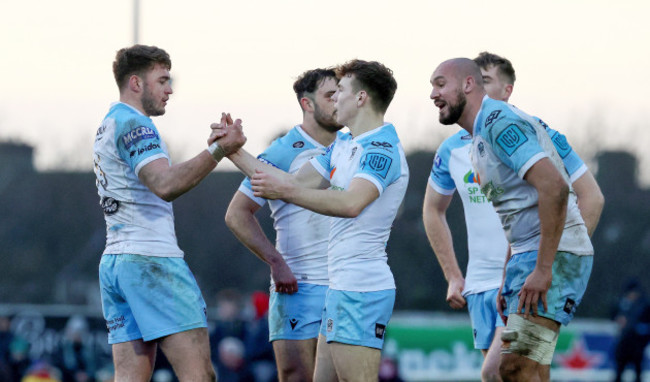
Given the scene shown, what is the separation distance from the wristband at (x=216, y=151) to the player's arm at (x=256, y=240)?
103cm

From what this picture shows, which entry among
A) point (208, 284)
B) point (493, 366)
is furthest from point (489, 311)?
point (208, 284)

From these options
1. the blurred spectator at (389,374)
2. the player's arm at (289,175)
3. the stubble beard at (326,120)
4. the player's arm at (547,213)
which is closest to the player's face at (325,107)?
the stubble beard at (326,120)

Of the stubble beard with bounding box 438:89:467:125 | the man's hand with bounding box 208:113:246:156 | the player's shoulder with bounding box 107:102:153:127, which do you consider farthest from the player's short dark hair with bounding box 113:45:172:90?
the stubble beard with bounding box 438:89:467:125

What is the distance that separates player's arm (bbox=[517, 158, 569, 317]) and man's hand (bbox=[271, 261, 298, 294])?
206 cm

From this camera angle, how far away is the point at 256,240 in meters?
7.70

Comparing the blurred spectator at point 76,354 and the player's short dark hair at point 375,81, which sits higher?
the player's short dark hair at point 375,81

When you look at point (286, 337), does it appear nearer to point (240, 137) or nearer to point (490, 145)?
point (240, 137)

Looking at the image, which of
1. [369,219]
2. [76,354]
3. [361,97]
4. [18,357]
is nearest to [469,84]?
[361,97]

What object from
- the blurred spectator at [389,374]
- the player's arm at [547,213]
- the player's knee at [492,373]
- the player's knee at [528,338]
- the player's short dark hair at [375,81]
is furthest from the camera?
the blurred spectator at [389,374]

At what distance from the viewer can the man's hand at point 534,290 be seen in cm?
604

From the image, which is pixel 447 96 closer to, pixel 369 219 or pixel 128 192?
pixel 369 219

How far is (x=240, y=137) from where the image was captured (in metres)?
6.79

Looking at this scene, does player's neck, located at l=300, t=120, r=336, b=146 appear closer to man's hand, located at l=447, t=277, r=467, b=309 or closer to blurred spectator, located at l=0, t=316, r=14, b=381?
man's hand, located at l=447, t=277, r=467, b=309

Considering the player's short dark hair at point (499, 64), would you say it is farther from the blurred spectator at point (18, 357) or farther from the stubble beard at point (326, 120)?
the blurred spectator at point (18, 357)
